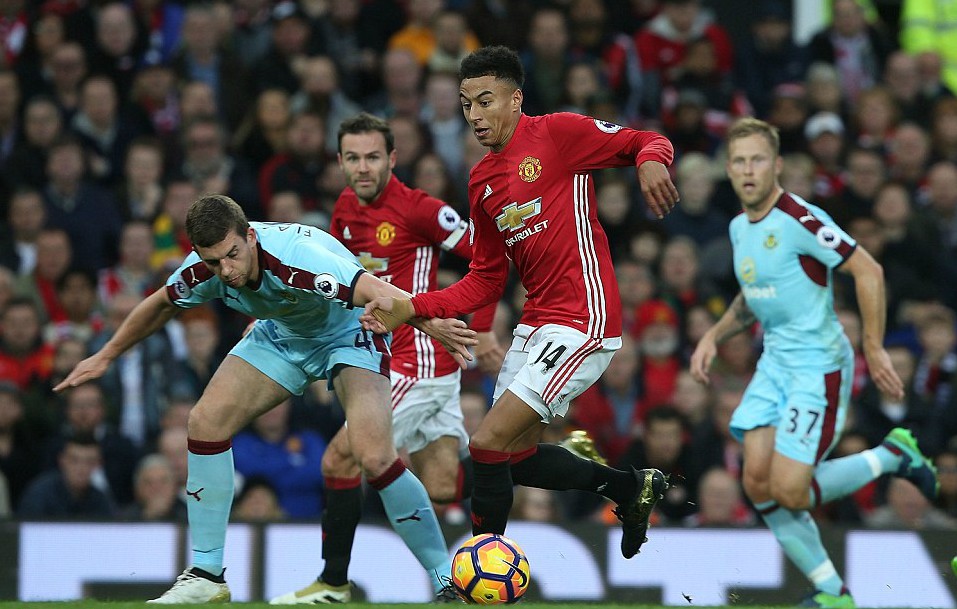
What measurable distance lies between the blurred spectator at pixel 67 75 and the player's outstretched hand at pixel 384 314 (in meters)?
6.39

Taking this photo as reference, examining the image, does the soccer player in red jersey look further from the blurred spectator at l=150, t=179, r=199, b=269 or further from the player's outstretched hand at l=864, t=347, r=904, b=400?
the blurred spectator at l=150, t=179, r=199, b=269

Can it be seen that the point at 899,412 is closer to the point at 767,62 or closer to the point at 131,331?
the point at 767,62

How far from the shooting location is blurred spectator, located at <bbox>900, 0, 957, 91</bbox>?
46.2ft

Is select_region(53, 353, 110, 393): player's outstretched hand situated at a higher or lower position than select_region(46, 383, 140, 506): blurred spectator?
higher

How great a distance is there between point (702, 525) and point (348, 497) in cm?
276

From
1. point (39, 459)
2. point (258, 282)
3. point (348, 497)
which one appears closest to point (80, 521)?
point (39, 459)

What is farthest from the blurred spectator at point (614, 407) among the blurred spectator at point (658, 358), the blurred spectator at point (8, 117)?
the blurred spectator at point (8, 117)

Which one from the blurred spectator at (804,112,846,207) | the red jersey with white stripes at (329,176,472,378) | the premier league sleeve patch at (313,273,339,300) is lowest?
the premier league sleeve patch at (313,273,339,300)

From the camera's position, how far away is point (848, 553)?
31.1ft

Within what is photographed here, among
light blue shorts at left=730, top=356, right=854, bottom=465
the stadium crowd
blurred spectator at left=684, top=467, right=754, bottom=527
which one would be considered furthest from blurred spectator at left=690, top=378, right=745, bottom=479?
light blue shorts at left=730, top=356, right=854, bottom=465

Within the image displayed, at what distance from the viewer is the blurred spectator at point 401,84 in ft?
40.3

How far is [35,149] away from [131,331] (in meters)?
5.28

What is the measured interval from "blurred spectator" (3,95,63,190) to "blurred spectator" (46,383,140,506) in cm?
225

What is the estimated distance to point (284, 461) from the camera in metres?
10.3
